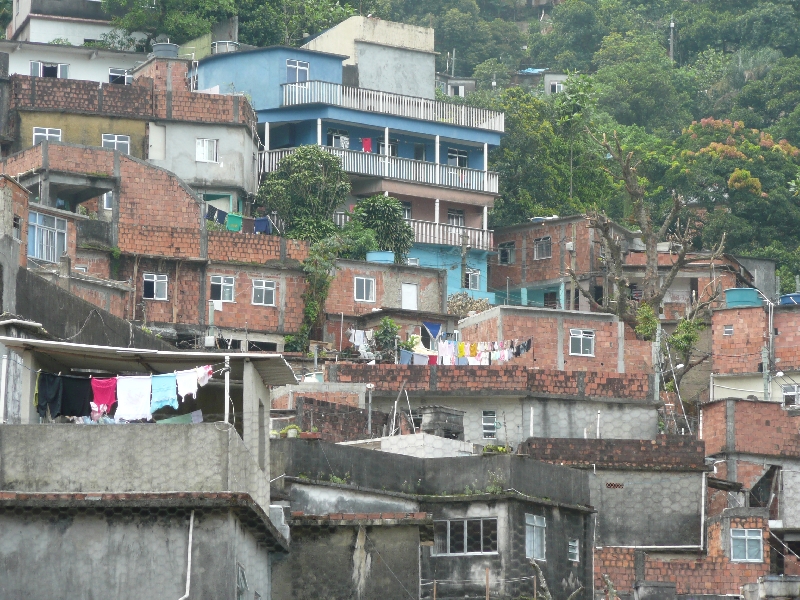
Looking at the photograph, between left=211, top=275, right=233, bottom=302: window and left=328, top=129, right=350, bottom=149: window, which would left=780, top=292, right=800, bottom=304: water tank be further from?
left=211, top=275, right=233, bottom=302: window

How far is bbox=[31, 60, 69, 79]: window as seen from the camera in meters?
60.2

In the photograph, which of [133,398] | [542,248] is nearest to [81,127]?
[542,248]

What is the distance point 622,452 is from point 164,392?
640 inches

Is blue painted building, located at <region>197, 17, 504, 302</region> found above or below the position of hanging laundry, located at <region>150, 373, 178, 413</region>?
above

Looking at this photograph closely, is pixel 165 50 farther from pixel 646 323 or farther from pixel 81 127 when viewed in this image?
pixel 646 323

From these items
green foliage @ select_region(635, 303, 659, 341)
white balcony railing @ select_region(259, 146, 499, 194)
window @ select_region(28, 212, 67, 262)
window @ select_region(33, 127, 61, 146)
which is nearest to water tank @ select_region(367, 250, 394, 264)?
white balcony railing @ select_region(259, 146, 499, 194)

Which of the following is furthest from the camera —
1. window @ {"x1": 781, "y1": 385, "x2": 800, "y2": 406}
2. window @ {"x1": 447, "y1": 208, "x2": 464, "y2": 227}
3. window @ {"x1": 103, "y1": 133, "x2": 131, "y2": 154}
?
window @ {"x1": 447, "y1": 208, "x2": 464, "y2": 227}

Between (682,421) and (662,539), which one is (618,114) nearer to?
(682,421)

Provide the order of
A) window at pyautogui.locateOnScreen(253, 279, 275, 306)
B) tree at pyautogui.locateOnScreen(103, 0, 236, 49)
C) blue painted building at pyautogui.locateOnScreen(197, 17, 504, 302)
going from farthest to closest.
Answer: tree at pyautogui.locateOnScreen(103, 0, 236, 49)
blue painted building at pyautogui.locateOnScreen(197, 17, 504, 302)
window at pyautogui.locateOnScreen(253, 279, 275, 306)

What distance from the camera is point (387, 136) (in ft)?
199

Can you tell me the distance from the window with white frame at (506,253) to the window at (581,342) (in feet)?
49.9

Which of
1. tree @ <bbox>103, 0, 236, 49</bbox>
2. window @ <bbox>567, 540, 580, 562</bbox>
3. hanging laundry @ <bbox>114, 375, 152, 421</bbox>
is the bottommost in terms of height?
window @ <bbox>567, 540, 580, 562</bbox>

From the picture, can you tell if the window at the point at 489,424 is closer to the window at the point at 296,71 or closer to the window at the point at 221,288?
the window at the point at 221,288

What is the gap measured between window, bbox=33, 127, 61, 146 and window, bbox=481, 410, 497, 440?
1865 cm
